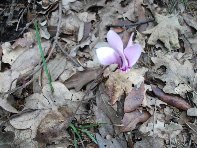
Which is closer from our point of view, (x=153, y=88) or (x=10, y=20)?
(x=153, y=88)

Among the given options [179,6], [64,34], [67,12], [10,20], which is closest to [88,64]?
[64,34]

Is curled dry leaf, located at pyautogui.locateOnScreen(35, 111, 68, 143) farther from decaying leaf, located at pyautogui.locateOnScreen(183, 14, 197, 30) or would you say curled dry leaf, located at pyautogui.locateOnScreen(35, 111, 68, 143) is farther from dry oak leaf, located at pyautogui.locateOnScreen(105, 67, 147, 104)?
decaying leaf, located at pyautogui.locateOnScreen(183, 14, 197, 30)

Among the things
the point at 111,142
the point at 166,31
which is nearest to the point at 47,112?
the point at 111,142

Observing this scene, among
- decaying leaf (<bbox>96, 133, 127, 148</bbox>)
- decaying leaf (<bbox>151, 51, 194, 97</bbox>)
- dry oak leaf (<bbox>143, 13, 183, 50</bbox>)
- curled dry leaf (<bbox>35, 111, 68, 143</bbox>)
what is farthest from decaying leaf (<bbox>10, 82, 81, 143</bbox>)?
dry oak leaf (<bbox>143, 13, 183, 50</bbox>)

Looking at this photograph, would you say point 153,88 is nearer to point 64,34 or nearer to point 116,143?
point 116,143

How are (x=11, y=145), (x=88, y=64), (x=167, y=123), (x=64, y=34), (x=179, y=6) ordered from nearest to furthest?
(x=11, y=145)
(x=167, y=123)
(x=88, y=64)
(x=64, y=34)
(x=179, y=6)

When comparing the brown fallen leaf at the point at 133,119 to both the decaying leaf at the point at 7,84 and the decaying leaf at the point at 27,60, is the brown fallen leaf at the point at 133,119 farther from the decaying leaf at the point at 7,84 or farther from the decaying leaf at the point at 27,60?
the decaying leaf at the point at 27,60

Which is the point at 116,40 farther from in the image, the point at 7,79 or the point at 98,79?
the point at 7,79

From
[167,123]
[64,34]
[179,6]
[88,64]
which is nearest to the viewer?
[167,123]
